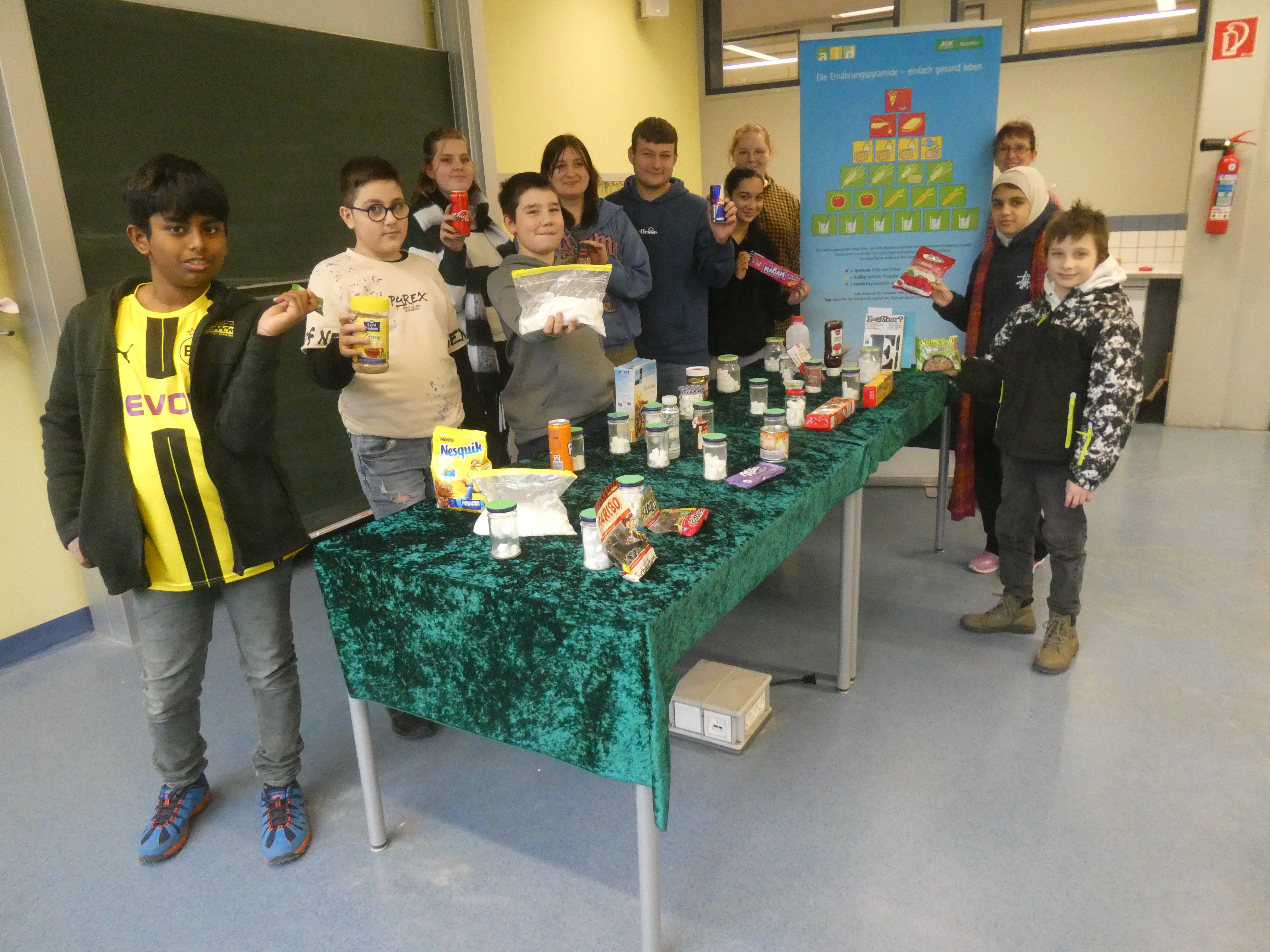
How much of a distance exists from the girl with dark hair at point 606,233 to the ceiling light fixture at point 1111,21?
4.49 meters

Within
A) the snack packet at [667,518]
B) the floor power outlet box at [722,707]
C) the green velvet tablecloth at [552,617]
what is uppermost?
the snack packet at [667,518]

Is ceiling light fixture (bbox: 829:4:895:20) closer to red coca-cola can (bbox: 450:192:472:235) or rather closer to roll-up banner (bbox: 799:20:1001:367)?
roll-up banner (bbox: 799:20:1001:367)

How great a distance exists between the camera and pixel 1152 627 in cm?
283

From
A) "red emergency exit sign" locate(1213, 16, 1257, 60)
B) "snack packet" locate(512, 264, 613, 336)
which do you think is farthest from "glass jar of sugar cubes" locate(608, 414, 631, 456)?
"red emergency exit sign" locate(1213, 16, 1257, 60)

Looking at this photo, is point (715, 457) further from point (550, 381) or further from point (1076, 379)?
point (1076, 379)

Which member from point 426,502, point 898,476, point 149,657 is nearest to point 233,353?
point 426,502

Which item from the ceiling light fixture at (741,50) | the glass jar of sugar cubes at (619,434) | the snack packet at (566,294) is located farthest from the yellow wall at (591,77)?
the glass jar of sugar cubes at (619,434)

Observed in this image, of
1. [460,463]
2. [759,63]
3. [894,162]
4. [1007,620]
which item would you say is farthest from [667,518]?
[759,63]

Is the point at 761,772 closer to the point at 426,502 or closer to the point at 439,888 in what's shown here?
the point at 439,888

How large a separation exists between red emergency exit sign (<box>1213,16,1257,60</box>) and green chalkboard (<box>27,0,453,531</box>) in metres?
4.03

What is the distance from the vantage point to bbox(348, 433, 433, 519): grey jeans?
7.48 ft

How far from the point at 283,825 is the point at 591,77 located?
191 inches

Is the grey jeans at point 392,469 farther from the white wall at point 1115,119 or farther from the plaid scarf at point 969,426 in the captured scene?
the white wall at point 1115,119

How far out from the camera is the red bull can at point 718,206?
287 centimetres
